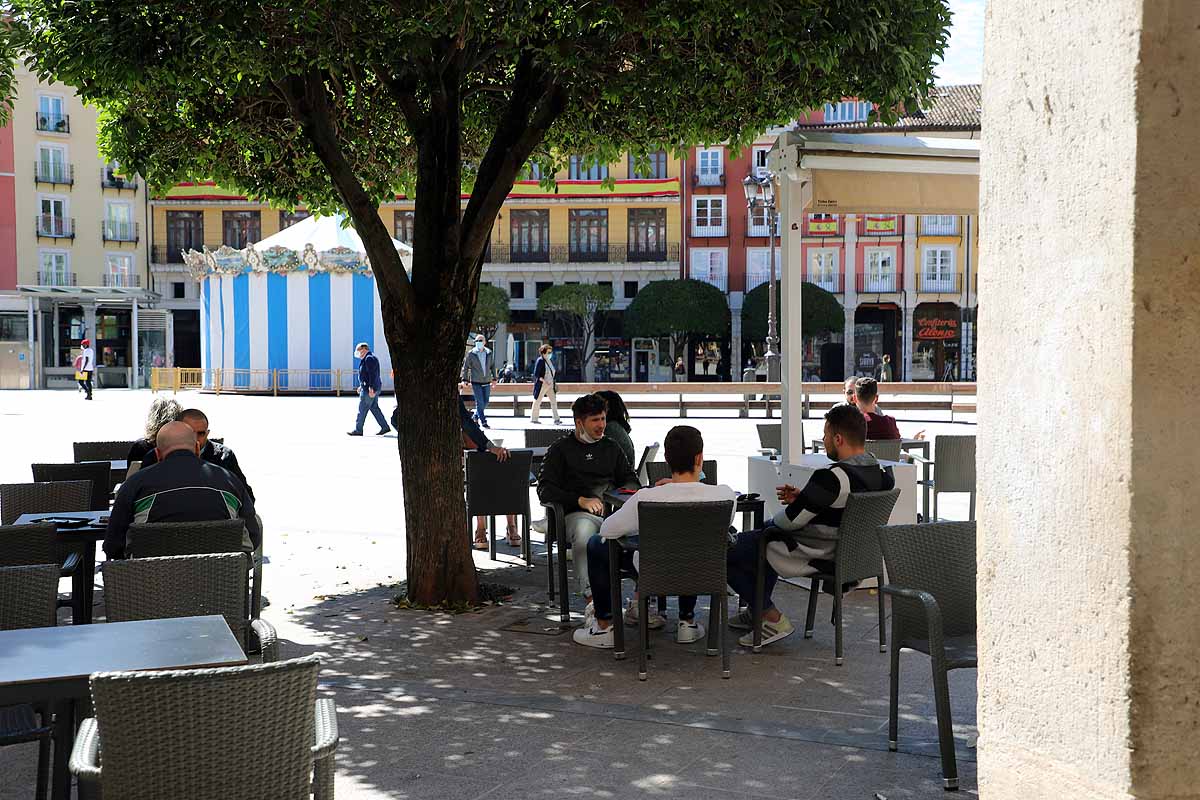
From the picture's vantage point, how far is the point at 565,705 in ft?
17.0

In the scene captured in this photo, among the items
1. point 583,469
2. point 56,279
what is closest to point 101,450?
point 583,469

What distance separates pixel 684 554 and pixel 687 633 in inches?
32.9

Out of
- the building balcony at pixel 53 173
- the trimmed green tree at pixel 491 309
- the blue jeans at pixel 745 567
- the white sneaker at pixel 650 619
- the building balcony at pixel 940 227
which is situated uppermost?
the building balcony at pixel 53 173

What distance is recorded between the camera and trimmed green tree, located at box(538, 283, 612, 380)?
1970 inches

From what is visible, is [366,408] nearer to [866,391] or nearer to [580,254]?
[866,391]

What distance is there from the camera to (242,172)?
27.8 feet

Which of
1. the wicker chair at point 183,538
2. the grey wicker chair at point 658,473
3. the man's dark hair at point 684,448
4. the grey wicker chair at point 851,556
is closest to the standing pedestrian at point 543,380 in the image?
the grey wicker chair at point 658,473

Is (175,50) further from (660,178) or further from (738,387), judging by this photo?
(660,178)

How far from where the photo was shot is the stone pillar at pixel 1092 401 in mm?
1905

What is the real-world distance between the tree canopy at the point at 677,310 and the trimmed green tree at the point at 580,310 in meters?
1.87

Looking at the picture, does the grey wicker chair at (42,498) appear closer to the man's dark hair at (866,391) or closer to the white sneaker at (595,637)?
the white sneaker at (595,637)

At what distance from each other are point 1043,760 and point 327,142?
18.9ft

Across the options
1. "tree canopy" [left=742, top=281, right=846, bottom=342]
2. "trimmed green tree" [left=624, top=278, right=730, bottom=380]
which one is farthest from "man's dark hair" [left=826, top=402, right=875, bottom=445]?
"trimmed green tree" [left=624, top=278, right=730, bottom=380]

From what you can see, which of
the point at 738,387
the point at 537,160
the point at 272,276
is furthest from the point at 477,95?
the point at 272,276
